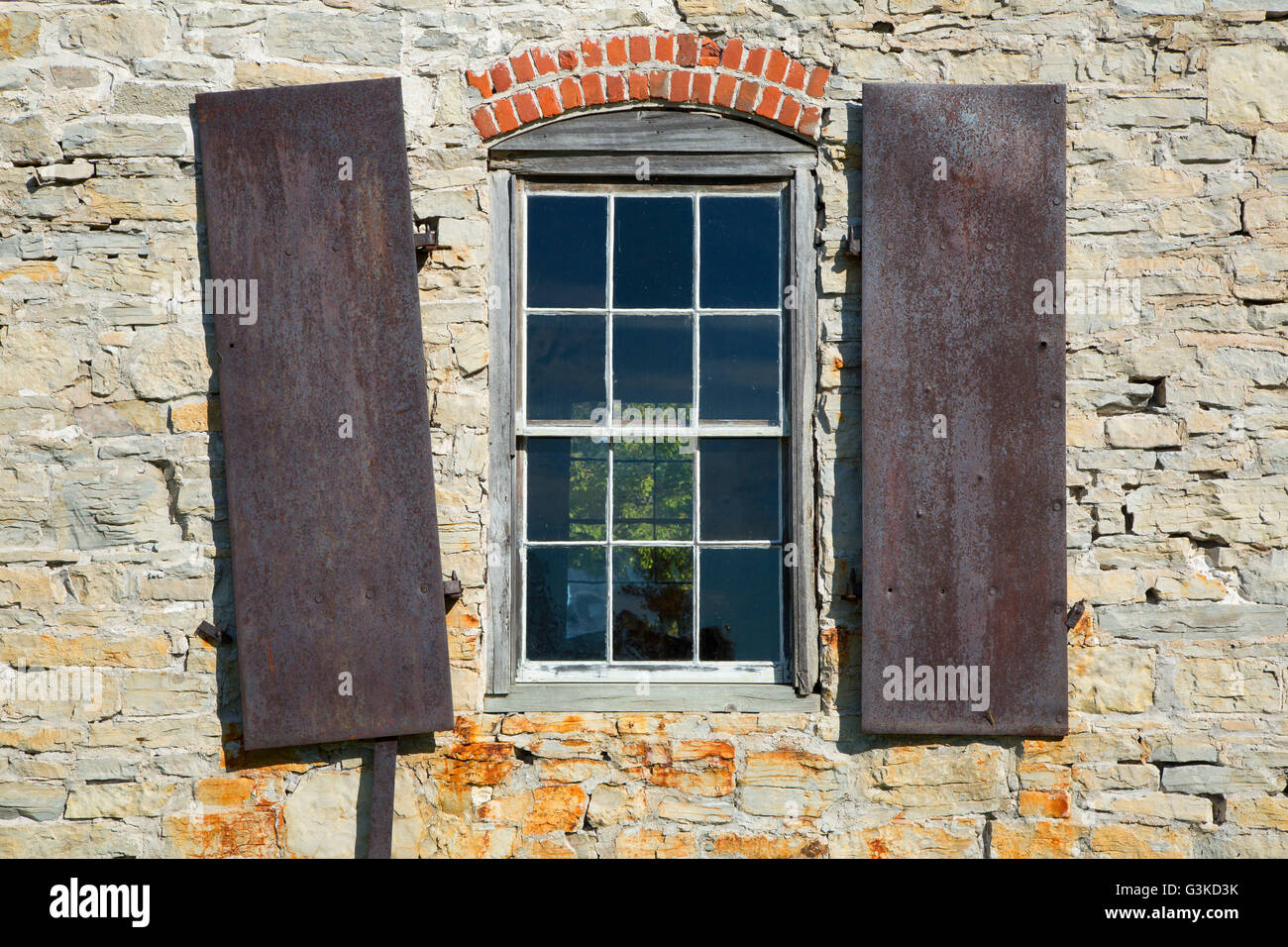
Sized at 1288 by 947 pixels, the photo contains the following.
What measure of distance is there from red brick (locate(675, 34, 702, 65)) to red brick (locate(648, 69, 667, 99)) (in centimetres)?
8

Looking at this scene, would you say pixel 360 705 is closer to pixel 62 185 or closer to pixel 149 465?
pixel 149 465

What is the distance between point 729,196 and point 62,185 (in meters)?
2.33

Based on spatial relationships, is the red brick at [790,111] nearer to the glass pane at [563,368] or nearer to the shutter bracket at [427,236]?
the glass pane at [563,368]

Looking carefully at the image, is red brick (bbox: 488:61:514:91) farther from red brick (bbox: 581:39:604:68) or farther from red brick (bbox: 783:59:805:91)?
red brick (bbox: 783:59:805:91)

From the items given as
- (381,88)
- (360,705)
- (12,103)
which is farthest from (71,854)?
(381,88)

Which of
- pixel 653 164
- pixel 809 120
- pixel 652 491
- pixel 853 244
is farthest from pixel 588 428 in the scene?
pixel 809 120

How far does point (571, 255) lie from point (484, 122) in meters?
0.53

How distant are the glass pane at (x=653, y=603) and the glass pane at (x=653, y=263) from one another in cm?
90

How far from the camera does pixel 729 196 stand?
3.16 metres

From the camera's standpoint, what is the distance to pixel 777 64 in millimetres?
3029

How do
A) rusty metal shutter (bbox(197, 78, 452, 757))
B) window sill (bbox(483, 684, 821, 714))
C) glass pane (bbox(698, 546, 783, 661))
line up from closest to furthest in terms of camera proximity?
rusty metal shutter (bbox(197, 78, 452, 757))
window sill (bbox(483, 684, 821, 714))
glass pane (bbox(698, 546, 783, 661))

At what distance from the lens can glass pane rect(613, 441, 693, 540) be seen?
3150 mm

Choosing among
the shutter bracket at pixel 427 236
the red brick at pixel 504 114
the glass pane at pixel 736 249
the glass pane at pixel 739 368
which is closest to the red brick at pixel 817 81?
the glass pane at pixel 736 249

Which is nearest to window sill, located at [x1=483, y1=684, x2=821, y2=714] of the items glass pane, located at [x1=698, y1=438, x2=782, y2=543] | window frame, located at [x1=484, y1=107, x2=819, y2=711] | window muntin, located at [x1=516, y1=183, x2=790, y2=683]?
window frame, located at [x1=484, y1=107, x2=819, y2=711]
